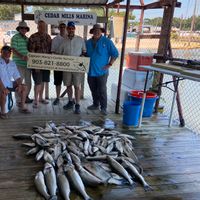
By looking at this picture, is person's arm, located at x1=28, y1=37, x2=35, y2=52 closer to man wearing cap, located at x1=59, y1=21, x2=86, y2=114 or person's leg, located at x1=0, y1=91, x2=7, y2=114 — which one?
man wearing cap, located at x1=59, y1=21, x2=86, y2=114

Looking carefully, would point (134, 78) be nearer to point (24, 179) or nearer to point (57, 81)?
point (57, 81)

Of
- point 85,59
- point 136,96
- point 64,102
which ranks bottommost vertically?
point 64,102

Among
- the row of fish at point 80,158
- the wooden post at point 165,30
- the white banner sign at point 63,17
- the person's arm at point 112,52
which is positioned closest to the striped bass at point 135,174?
the row of fish at point 80,158

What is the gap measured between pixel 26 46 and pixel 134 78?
2.30 metres

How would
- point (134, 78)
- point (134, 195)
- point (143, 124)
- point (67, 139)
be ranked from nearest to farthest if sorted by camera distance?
point (134, 195) → point (67, 139) → point (143, 124) → point (134, 78)

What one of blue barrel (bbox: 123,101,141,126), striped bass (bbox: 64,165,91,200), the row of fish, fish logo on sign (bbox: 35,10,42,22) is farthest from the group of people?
striped bass (bbox: 64,165,91,200)

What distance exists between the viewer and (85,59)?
16.4 ft

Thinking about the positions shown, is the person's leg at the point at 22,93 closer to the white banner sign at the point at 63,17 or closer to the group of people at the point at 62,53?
the group of people at the point at 62,53

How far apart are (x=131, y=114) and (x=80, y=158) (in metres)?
1.64

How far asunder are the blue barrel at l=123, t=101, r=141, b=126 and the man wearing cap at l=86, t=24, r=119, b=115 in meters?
0.71

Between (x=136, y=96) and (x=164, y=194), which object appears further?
(x=136, y=96)

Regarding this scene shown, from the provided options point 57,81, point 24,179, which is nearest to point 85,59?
point 57,81

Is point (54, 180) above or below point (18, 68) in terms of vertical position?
below

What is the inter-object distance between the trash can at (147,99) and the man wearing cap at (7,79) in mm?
2055
